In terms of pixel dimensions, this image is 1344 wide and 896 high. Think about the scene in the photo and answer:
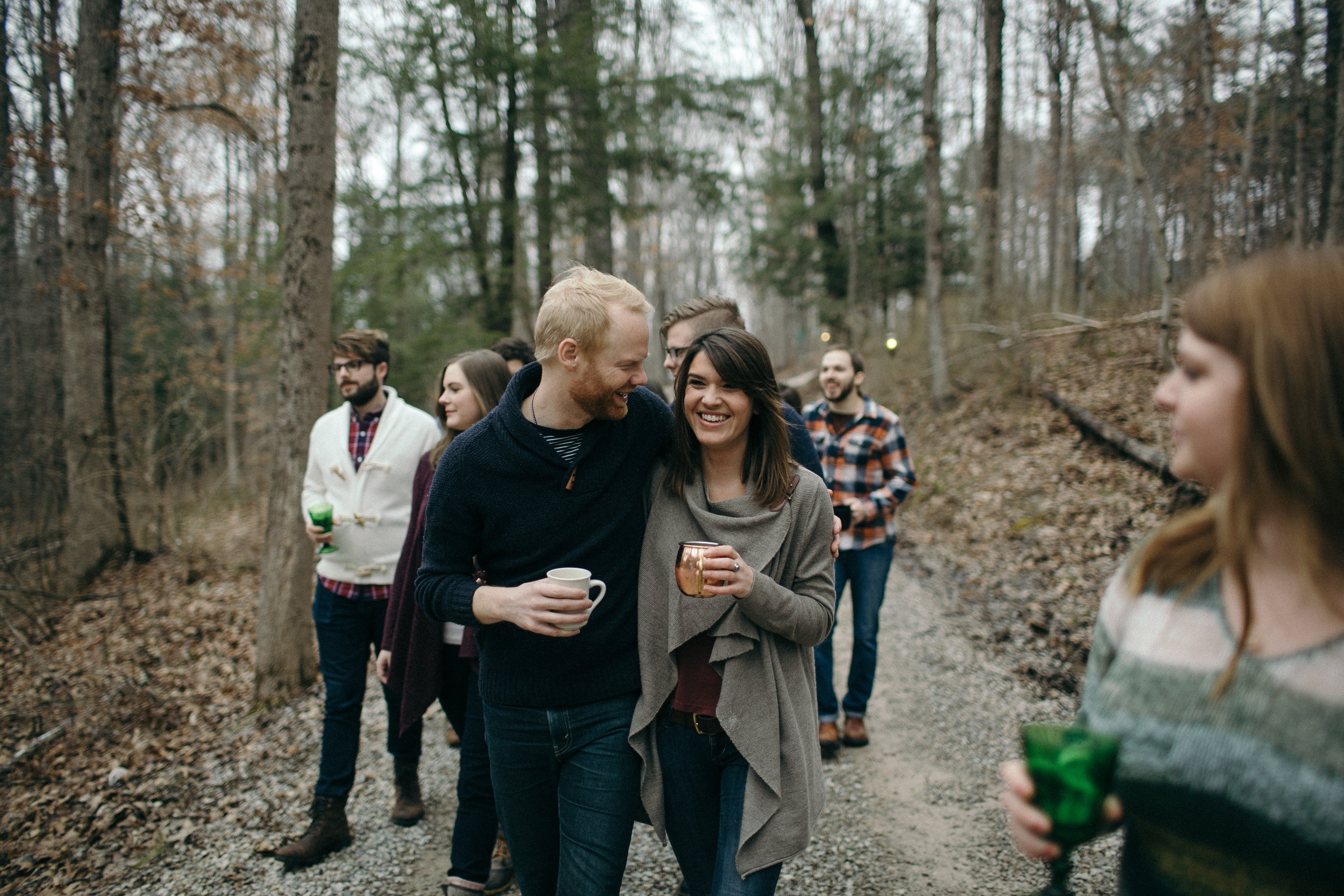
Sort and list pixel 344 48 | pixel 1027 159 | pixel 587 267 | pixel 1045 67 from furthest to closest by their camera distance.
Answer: pixel 1027 159, pixel 1045 67, pixel 344 48, pixel 587 267

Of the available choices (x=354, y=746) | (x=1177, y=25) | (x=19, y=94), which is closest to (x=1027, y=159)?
(x=1177, y=25)

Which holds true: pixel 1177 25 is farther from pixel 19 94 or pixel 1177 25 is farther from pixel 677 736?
pixel 19 94

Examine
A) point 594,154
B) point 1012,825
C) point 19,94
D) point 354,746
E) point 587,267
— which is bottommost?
point 354,746

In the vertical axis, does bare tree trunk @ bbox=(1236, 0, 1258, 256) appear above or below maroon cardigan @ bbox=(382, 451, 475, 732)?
above

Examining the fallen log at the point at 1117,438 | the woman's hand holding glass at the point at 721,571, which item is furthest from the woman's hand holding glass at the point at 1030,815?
the fallen log at the point at 1117,438

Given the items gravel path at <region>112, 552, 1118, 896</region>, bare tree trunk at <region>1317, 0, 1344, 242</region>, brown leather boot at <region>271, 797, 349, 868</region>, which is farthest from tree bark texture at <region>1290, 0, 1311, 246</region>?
brown leather boot at <region>271, 797, 349, 868</region>

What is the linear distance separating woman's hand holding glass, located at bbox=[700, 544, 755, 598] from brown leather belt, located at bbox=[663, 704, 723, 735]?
44cm

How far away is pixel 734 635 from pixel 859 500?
2.44 metres

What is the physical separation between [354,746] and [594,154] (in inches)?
364

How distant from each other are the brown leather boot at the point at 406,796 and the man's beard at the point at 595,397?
2674 millimetres

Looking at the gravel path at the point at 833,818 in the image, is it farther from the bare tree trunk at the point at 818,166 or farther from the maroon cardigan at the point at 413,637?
the bare tree trunk at the point at 818,166

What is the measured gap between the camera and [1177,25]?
46.1 feet

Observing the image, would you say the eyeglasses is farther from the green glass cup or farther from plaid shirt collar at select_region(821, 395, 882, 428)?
plaid shirt collar at select_region(821, 395, 882, 428)

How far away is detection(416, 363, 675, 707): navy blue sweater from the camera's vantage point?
2016 millimetres
